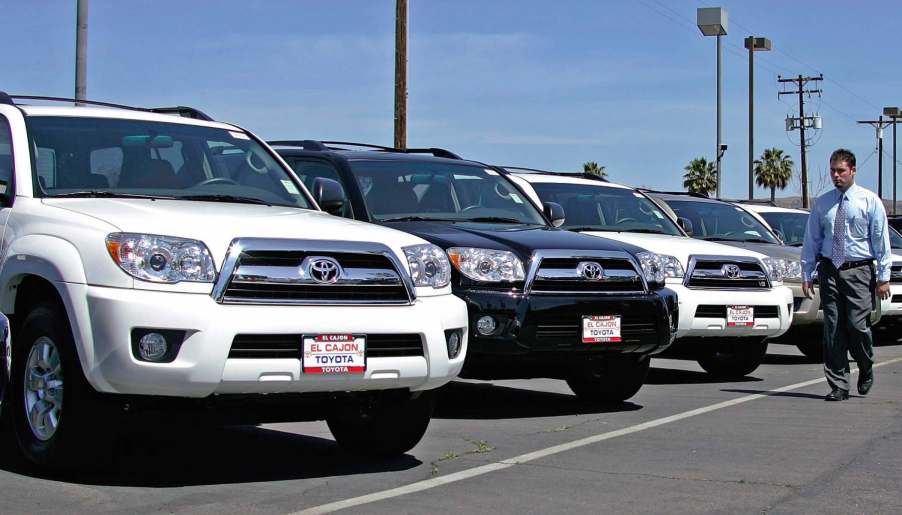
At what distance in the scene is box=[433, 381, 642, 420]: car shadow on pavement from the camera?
9500 millimetres

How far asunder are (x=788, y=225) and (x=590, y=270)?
8021 millimetres

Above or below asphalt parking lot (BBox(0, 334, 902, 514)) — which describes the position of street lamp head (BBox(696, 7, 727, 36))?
above

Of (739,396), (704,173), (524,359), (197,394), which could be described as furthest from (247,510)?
(704,173)

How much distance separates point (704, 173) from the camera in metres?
82.4

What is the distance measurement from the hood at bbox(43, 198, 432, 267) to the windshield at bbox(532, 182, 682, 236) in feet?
16.8

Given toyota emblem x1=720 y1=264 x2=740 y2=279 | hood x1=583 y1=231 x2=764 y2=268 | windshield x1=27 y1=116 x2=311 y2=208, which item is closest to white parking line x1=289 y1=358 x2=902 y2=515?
toyota emblem x1=720 y1=264 x2=740 y2=279

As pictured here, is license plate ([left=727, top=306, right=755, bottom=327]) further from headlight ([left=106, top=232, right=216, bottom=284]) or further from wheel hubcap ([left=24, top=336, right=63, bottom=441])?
wheel hubcap ([left=24, top=336, right=63, bottom=441])

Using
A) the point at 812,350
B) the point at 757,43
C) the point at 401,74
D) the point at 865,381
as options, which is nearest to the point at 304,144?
the point at 865,381

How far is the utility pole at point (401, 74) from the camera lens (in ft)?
65.1

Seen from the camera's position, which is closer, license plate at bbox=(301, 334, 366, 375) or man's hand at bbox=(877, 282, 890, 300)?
license plate at bbox=(301, 334, 366, 375)

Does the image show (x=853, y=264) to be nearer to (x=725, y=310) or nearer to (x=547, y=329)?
(x=725, y=310)

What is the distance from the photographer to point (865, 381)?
10.4 m

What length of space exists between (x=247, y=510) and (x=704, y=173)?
78.4m

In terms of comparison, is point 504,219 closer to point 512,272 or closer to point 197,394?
point 512,272
